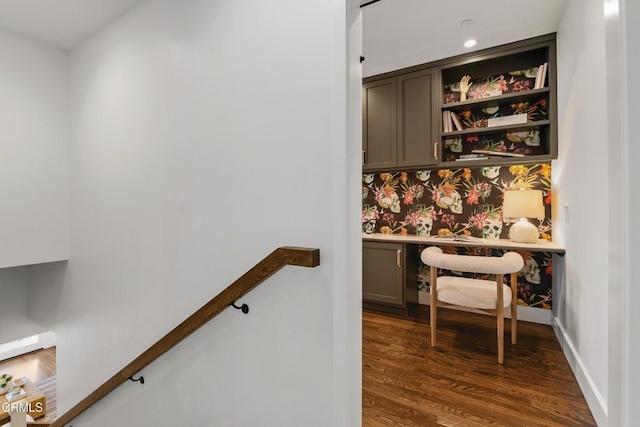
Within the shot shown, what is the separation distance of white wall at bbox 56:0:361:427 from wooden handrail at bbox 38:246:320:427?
0.25 feet

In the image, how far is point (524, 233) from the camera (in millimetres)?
2795

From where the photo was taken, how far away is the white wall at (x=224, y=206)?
3.88 ft

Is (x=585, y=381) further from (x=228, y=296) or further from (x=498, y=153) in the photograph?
(x=228, y=296)

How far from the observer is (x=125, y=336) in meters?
2.13

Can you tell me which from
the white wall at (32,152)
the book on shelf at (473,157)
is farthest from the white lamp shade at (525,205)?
the white wall at (32,152)

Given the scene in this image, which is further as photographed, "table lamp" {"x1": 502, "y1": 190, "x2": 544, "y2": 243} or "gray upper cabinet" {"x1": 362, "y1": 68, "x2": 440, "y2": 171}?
"gray upper cabinet" {"x1": 362, "y1": 68, "x2": 440, "y2": 171}

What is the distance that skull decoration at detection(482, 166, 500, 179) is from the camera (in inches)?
126

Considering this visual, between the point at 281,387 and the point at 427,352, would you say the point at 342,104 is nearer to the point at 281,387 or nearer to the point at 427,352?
the point at 281,387

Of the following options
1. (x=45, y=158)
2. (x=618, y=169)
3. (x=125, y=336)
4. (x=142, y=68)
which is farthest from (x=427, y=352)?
(x=45, y=158)

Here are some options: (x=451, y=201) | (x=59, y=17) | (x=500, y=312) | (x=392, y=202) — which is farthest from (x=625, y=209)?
(x=59, y=17)

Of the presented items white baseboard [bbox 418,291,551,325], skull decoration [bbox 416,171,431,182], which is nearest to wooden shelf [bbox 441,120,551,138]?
skull decoration [bbox 416,171,431,182]

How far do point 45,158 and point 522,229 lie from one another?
430 centimetres

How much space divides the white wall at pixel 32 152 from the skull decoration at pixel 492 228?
4.11 metres

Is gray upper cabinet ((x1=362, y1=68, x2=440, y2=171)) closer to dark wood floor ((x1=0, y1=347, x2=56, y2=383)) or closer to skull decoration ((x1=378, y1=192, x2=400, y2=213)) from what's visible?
skull decoration ((x1=378, y1=192, x2=400, y2=213))
